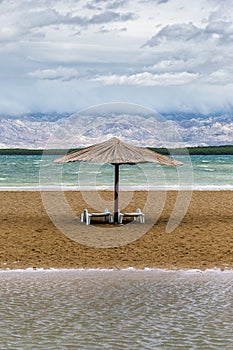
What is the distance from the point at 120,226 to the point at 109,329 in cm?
855

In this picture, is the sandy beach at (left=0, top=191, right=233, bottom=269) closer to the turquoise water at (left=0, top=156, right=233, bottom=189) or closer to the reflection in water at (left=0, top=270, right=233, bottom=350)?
the reflection in water at (left=0, top=270, right=233, bottom=350)

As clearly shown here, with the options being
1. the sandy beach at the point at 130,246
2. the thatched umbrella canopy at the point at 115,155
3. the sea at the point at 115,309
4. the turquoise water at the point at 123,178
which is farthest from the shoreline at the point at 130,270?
the turquoise water at the point at 123,178

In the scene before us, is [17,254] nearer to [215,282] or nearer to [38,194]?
[215,282]

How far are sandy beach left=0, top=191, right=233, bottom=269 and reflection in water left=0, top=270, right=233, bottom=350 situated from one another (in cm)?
85

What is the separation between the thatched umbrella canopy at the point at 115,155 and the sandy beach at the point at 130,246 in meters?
1.59

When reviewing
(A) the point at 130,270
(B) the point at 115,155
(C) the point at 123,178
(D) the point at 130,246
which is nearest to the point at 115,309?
(A) the point at 130,270

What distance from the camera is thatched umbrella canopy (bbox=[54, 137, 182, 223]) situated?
15.3m

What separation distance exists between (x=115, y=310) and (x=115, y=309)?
0.15 ft

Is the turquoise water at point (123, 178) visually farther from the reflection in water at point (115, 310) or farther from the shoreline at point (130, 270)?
the reflection in water at point (115, 310)

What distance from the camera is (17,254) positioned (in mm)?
12375

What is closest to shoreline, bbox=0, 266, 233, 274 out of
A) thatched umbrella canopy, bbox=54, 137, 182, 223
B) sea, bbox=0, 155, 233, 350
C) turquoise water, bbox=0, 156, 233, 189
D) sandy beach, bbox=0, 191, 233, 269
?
sea, bbox=0, 155, 233, 350

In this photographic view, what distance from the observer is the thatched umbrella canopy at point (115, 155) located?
15297 mm

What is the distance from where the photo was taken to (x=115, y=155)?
1542 centimetres

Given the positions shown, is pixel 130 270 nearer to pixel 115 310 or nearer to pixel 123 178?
pixel 115 310
